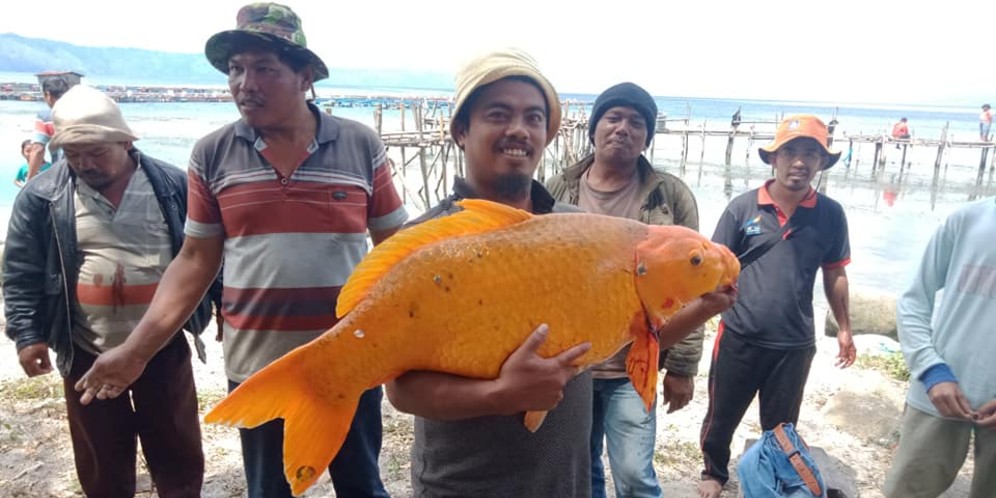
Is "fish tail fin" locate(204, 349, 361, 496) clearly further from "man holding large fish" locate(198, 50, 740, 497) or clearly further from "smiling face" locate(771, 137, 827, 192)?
"smiling face" locate(771, 137, 827, 192)

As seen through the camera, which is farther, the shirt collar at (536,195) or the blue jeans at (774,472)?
the blue jeans at (774,472)

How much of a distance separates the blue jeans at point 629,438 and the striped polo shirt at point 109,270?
264cm

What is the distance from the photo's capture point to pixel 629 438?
2.97 metres

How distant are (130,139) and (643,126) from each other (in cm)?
305

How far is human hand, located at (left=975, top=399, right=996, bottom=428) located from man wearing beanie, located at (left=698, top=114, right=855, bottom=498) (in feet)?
3.69

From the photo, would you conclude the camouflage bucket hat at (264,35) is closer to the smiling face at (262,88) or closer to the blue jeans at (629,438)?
the smiling face at (262,88)

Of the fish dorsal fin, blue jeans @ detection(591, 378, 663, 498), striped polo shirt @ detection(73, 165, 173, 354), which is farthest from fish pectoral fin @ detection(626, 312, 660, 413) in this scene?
striped polo shirt @ detection(73, 165, 173, 354)

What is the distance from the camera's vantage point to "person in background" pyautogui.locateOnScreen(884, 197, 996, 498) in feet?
9.52

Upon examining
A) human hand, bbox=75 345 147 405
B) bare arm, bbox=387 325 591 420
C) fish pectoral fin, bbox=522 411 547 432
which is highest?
bare arm, bbox=387 325 591 420

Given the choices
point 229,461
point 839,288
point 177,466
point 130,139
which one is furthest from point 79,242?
point 839,288

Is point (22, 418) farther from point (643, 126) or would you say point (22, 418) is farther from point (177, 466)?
point (643, 126)

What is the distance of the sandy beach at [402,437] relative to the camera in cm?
423

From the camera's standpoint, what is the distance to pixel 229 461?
4.54m

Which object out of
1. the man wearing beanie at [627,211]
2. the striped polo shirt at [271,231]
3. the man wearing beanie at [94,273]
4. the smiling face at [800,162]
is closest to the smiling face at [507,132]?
the striped polo shirt at [271,231]
